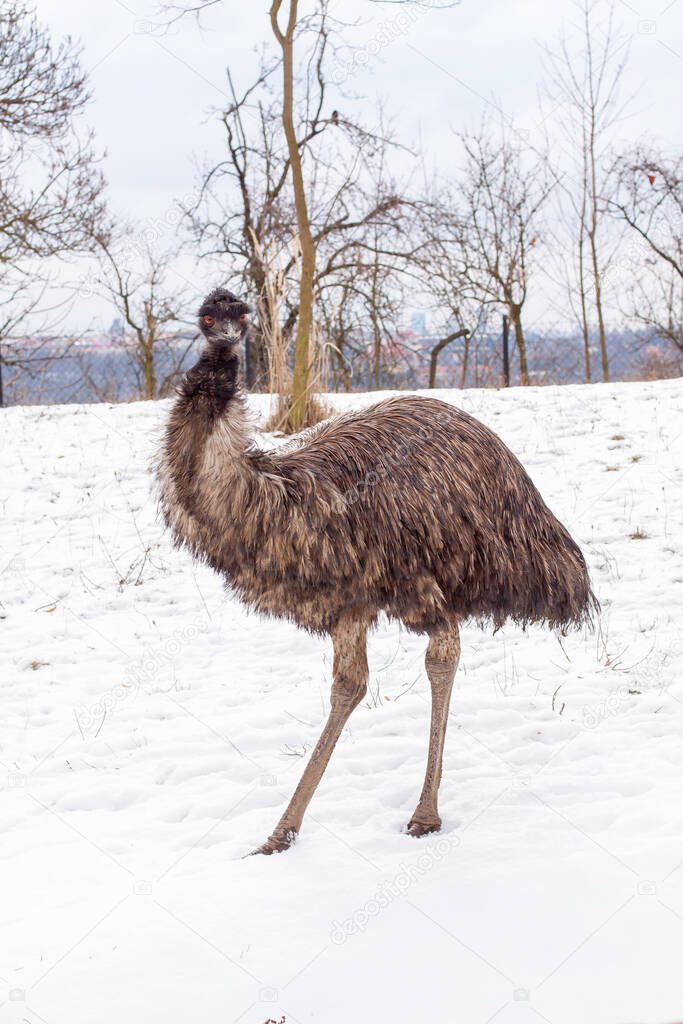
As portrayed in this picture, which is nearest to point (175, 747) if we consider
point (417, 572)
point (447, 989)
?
point (417, 572)

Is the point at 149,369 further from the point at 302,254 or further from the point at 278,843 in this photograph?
the point at 278,843

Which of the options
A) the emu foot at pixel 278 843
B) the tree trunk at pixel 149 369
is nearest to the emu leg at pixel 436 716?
the emu foot at pixel 278 843

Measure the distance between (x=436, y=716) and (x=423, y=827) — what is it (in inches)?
14.2

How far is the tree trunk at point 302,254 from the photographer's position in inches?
362

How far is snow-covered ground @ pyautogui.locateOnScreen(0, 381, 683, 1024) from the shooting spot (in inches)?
104

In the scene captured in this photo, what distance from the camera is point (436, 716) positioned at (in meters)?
3.46

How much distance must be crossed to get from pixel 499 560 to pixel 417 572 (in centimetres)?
30

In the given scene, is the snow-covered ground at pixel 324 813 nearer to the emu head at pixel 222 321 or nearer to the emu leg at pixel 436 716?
the emu leg at pixel 436 716

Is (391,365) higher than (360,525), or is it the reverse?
(391,365)

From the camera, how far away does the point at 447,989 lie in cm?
260

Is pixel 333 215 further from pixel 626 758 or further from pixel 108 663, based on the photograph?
pixel 626 758

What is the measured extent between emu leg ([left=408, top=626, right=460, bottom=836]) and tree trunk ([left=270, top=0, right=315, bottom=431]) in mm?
5798

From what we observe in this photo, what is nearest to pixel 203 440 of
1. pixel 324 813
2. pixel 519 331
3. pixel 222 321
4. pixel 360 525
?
pixel 222 321

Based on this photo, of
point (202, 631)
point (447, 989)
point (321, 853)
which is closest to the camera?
point (447, 989)
